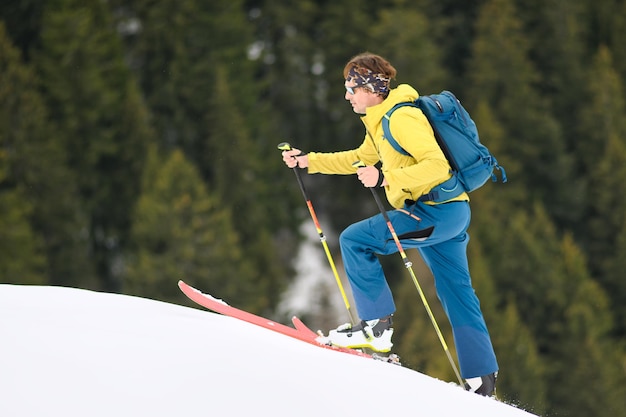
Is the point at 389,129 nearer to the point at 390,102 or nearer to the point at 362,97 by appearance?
the point at 390,102

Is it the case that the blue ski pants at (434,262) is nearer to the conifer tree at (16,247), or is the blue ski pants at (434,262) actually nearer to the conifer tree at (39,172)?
the conifer tree at (16,247)

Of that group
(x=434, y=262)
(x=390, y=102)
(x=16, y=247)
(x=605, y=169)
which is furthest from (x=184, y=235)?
(x=390, y=102)

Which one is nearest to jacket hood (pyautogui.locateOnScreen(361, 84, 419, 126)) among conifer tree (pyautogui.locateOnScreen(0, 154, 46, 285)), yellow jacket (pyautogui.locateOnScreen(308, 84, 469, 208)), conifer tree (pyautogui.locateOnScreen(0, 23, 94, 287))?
yellow jacket (pyautogui.locateOnScreen(308, 84, 469, 208))

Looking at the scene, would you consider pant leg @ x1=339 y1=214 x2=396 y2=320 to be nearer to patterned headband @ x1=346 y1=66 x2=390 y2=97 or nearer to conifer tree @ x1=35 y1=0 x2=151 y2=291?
patterned headband @ x1=346 y1=66 x2=390 y2=97

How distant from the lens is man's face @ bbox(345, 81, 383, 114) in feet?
24.3

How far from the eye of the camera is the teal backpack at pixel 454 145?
734 centimetres

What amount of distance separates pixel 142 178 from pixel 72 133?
4.16m

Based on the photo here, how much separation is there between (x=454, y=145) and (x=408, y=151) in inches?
18.2

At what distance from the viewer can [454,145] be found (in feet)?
24.4

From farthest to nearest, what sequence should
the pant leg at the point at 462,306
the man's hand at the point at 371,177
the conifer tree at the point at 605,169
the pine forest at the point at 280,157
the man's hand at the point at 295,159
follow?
the conifer tree at the point at 605,169 → the pine forest at the point at 280,157 → the man's hand at the point at 295,159 → the pant leg at the point at 462,306 → the man's hand at the point at 371,177

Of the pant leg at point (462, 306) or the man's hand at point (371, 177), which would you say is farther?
the pant leg at point (462, 306)

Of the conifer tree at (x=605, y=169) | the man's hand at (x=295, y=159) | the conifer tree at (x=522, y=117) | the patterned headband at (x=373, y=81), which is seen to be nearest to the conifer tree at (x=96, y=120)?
the conifer tree at (x=522, y=117)

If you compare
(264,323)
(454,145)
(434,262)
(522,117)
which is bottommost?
(522,117)

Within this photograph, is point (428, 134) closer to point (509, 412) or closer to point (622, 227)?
point (509, 412)
